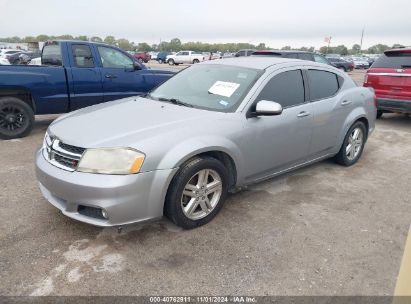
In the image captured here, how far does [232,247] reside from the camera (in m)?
3.17

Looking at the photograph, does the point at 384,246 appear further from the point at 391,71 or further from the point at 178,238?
the point at 391,71

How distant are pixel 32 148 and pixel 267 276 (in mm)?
4623

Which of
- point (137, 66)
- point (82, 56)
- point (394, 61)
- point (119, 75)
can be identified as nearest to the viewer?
point (82, 56)

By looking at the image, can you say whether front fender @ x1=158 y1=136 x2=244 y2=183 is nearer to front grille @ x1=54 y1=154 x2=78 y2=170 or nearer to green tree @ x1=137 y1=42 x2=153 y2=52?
front grille @ x1=54 y1=154 x2=78 y2=170

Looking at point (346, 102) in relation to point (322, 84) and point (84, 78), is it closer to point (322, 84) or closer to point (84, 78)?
point (322, 84)

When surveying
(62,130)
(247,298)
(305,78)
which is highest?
(305,78)

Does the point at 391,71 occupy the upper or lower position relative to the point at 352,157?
upper

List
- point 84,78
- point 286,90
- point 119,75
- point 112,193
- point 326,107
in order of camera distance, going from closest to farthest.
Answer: point 112,193, point 286,90, point 326,107, point 84,78, point 119,75

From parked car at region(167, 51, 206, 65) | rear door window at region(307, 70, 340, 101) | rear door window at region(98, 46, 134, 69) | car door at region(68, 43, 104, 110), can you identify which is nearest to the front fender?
rear door window at region(307, 70, 340, 101)

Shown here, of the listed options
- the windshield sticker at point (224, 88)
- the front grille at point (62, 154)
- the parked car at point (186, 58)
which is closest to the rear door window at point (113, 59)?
the windshield sticker at point (224, 88)

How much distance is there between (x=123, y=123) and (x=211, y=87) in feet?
3.76

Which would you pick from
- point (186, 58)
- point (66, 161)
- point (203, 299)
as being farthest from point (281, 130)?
point (186, 58)

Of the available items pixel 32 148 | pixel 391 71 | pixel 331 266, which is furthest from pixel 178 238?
pixel 391 71

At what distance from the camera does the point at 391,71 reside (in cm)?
795
